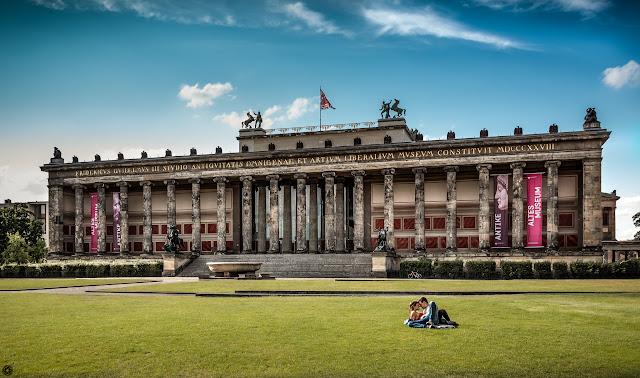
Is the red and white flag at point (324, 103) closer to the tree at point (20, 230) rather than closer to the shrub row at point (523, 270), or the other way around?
the shrub row at point (523, 270)

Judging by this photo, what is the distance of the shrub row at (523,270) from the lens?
43375 mm

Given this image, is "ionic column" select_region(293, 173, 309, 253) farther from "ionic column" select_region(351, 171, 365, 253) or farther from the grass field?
the grass field

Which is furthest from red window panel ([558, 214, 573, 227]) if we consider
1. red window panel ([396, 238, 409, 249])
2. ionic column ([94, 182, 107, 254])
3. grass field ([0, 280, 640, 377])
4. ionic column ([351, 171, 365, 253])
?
ionic column ([94, 182, 107, 254])

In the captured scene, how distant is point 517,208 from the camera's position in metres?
57.1

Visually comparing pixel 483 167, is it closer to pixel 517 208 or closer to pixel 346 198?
pixel 517 208

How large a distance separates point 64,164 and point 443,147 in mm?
46132

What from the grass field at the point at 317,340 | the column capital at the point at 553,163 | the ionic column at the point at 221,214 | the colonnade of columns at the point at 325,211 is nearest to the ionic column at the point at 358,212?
the colonnade of columns at the point at 325,211

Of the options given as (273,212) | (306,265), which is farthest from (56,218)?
(306,265)

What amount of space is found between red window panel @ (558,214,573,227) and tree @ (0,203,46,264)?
6036 centimetres

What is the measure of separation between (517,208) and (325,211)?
20.6 meters

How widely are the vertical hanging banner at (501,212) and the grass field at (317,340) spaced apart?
3530 cm

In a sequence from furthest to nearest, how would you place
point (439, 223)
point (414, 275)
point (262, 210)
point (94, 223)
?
point (94, 223) → point (262, 210) → point (439, 223) → point (414, 275)

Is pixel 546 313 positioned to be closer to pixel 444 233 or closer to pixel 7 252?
pixel 444 233

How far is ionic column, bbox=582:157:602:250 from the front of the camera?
5406 cm
